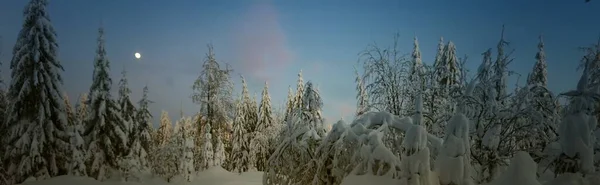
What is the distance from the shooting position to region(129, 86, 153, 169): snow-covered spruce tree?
2173 centimetres

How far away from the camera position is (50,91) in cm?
1766

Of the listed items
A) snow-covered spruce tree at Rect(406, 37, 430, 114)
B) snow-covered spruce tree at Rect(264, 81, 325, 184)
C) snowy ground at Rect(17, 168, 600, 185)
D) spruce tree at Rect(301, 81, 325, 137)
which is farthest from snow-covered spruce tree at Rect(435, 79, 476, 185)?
snow-covered spruce tree at Rect(406, 37, 430, 114)

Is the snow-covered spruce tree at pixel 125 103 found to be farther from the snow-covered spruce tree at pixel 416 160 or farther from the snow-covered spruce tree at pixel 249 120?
the snow-covered spruce tree at pixel 416 160

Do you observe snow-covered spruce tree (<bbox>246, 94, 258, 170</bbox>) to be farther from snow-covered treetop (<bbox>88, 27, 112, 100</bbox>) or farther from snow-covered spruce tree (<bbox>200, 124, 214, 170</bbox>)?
snow-covered treetop (<bbox>88, 27, 112, 100</bbox>)

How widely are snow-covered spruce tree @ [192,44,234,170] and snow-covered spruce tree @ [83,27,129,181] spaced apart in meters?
7.42

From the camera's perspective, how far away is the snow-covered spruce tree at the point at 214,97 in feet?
92.4

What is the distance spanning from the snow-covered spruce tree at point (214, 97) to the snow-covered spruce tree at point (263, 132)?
9.16 ft

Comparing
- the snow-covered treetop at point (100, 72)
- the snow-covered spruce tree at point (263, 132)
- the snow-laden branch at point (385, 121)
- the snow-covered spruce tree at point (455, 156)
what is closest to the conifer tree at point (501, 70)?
the snow-laden branch at point (385, 121)

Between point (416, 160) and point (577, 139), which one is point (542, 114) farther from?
point (416, 160)

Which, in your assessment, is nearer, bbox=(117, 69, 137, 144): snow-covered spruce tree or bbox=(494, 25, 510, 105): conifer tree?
bbox=(494, 25, 510, 105): conifer tree

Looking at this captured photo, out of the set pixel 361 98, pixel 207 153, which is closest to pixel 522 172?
pixel 361 98

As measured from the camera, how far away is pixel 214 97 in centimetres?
2812

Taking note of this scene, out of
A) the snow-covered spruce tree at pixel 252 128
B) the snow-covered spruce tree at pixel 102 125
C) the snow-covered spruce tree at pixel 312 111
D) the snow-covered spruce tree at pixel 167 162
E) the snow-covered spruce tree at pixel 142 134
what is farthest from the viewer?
the snow-covered spruce tree at pixel 252 128

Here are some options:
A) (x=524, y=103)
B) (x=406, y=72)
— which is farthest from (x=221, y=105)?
(x=524, y=103)
